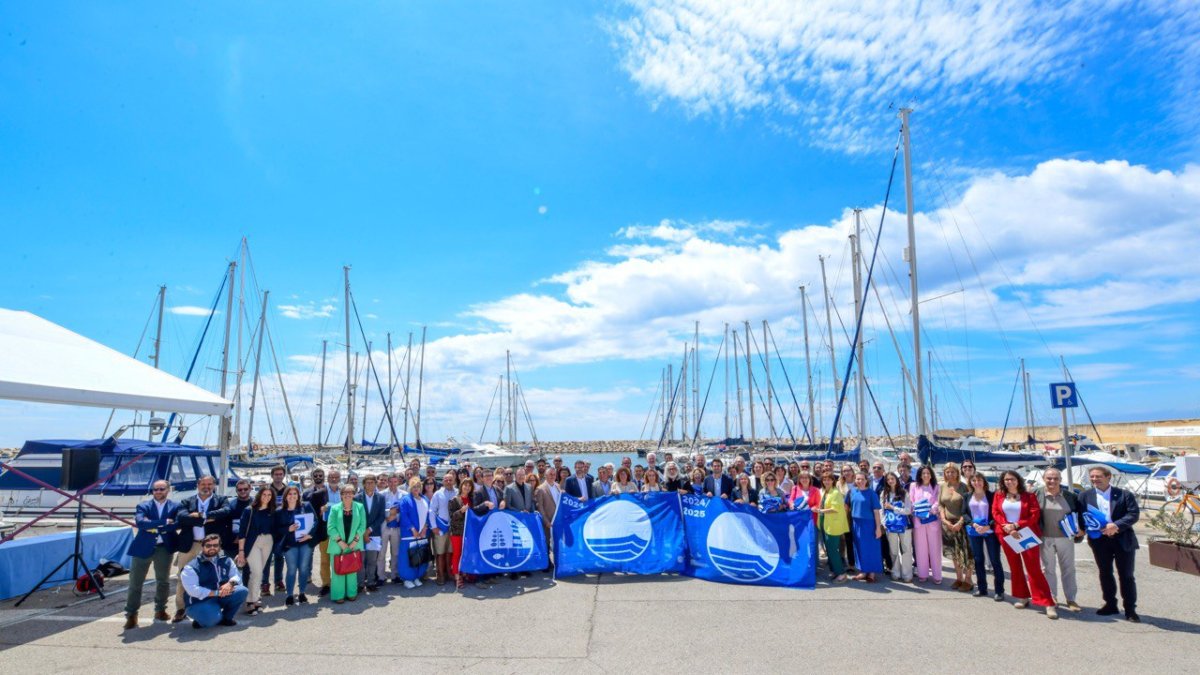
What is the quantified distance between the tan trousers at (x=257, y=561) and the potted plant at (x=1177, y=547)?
1131cm

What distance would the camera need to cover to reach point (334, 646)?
6938 millimetres

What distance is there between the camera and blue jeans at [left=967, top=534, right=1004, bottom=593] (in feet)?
27.3

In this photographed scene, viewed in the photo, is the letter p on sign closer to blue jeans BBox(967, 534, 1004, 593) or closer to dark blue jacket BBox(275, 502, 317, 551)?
blue jeans BBox(967, 534, 1004, 593)

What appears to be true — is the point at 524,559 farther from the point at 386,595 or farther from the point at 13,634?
the point at 13,634

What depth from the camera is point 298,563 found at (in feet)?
29.4

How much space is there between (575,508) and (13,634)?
23.3ft

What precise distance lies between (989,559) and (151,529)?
35.7 feet

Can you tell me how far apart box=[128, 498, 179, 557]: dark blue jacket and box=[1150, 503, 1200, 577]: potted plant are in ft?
40.0

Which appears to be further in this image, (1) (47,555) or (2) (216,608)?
(1) (47,555)

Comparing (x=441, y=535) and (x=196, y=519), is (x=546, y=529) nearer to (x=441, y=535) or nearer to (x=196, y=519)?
(x=441, y=535)

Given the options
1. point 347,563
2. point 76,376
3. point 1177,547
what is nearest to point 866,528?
point 1177,547

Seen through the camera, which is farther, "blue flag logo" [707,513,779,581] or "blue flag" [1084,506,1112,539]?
"blue flag logo" [707,513,779,581]

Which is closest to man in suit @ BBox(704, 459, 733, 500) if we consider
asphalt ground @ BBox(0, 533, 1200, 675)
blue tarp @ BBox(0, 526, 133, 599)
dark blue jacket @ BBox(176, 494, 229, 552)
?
asphalt ground @ BBox(0, 533, 1200, 675)

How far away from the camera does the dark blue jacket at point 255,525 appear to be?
28.5 ft
